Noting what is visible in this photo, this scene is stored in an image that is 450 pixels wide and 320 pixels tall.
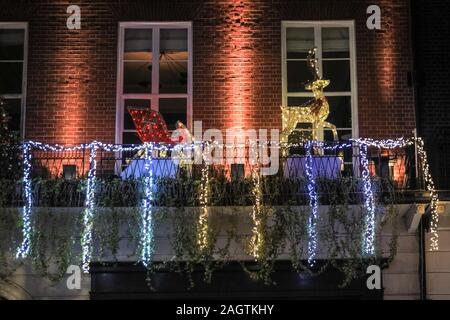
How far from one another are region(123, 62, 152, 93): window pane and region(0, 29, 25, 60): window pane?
1867 mm

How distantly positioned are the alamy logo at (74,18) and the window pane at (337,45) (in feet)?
13.9

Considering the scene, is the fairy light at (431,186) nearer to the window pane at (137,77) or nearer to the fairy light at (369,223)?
the fairy light at (369,223)

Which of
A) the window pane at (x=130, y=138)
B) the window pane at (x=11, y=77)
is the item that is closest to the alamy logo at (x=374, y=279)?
the window pane at (x=130, y=138)

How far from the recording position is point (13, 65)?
1372 cm

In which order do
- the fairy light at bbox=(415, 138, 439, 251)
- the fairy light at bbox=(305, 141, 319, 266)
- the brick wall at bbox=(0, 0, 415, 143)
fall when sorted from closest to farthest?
the fairy light at bbox=(305, 141, 319, 266) < the fairy light at bbox=(415, 138, 439, 251) < the brick wall at bbox=(0, 0, 415, 143)

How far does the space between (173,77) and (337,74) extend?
112 inches

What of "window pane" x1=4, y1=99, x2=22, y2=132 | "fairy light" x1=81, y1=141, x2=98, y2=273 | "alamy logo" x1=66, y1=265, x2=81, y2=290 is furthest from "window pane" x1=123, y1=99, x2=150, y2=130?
"alamy logo" x1=66, y1=265, x2=81, y2=290

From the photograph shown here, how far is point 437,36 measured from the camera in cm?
1392

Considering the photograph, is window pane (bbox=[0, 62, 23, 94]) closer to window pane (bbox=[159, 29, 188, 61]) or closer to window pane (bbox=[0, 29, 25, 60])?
window pane (bbox=[0, 29, 25, 60])

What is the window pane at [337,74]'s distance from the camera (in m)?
13.6

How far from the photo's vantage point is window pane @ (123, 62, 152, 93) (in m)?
13.6

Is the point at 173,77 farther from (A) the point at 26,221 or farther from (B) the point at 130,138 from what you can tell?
(A) the point at 26,221

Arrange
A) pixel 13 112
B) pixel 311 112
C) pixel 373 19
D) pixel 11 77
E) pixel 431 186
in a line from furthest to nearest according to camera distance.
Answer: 1. pixel 11 77
2. pixel 373 19
3. pixel 13 112
4. pixel 311 112
5. pixel 431 186

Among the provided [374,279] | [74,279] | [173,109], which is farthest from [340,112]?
[74,279]
